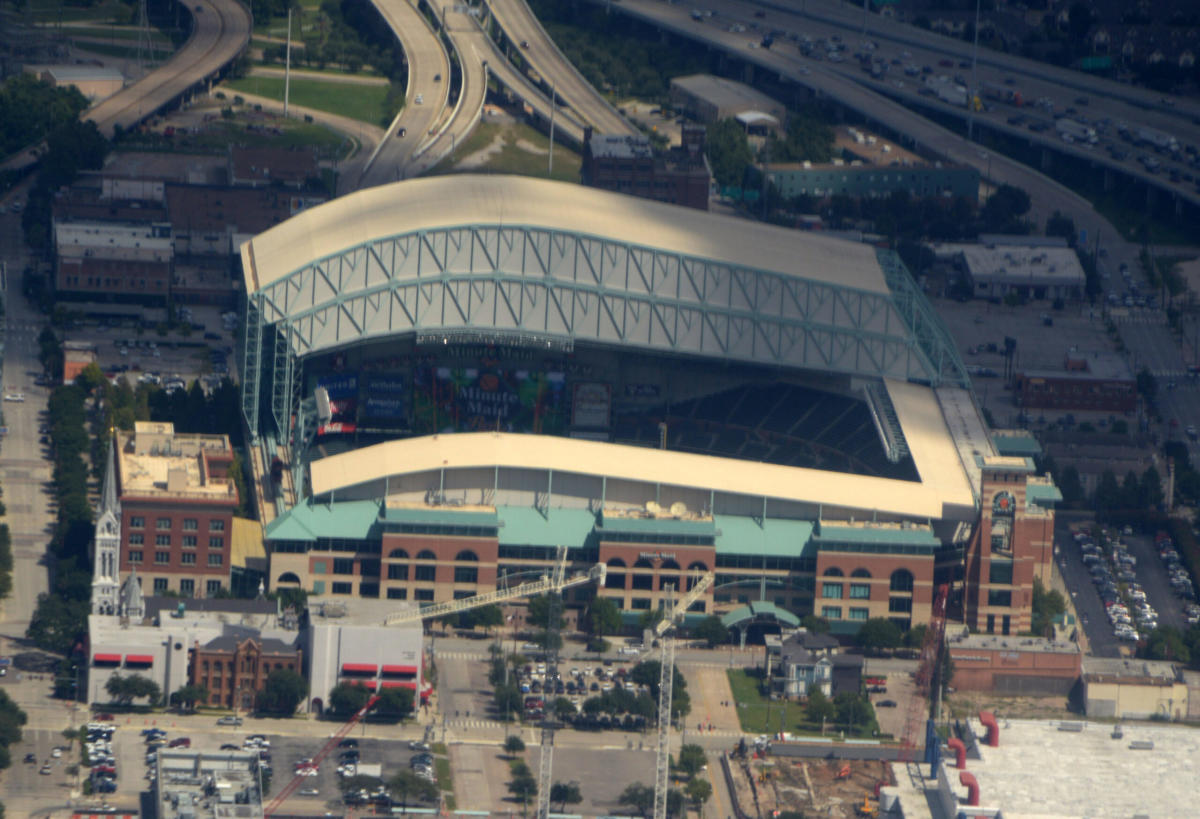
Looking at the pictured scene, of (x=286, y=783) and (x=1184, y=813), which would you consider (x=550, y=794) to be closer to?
(x=286, y=783)

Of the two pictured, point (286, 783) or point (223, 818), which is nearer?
point (223, 818)

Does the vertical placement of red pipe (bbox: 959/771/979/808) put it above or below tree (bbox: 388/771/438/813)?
above

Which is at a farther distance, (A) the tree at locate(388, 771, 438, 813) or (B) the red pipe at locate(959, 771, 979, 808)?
(A) the tree at locate(388, 771, 438, 813)

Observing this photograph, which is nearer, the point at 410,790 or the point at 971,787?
the point at 971,787

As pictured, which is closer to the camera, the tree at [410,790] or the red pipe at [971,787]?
the red pipe at [971,787]

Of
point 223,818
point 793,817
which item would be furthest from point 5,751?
point 793,817

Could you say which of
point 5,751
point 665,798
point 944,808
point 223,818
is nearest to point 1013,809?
point 944,808

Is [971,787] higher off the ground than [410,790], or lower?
higher
